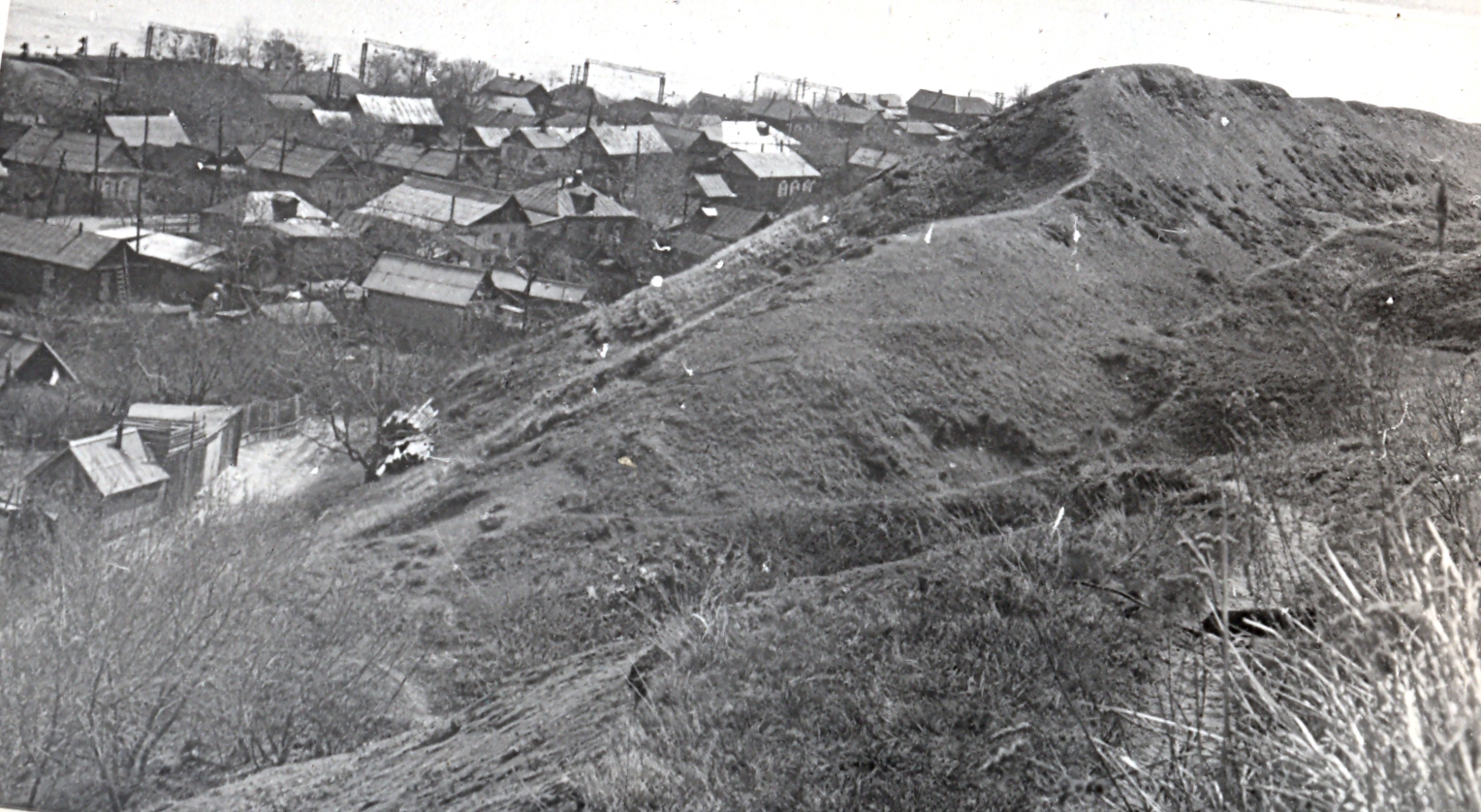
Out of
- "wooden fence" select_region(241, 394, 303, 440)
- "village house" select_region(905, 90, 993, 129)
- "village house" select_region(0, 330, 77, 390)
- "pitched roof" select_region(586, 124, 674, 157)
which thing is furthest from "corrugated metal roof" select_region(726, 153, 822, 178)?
"village house" select_region(0, 330, 77, 390)

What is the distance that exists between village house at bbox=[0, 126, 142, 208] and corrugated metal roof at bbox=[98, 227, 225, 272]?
0.62 ft

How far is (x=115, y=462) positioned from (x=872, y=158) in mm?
3340

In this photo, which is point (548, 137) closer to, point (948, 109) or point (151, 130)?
point (151, 130)

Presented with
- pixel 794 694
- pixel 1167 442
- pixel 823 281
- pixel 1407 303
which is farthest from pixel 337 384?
pixel 1407 303

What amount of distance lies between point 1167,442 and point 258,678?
3.28 metres

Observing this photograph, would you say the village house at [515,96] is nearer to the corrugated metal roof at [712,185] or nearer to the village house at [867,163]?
the corrugated metal roof at [712,185]

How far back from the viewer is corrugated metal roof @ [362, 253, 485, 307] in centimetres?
499

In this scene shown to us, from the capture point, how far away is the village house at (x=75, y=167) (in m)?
4.70

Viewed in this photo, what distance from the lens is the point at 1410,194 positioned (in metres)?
4.46

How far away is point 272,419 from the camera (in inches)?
176

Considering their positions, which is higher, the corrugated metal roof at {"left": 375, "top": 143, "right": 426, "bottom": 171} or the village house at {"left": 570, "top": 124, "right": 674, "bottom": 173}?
the village house at {"left": 570, "top": 124, "right": 674, "bottom": 173}

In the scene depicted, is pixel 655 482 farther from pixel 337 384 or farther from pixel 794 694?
pixel 337 384

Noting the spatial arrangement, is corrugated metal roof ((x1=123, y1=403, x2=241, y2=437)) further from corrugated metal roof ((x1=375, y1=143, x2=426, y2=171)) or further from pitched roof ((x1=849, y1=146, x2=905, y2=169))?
pitched roof ((x1=849, y1=146, x2=905, y2=169))

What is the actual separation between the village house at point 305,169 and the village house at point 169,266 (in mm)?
622
